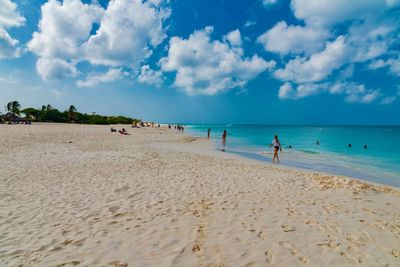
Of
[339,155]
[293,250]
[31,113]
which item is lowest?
[293,250]

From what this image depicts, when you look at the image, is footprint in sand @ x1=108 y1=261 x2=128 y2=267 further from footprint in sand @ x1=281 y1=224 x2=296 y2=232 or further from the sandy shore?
footprint in sand @ x1=281 y1=224 x2=296 y2=232

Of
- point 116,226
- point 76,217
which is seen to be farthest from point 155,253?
point 76,217

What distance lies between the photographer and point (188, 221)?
5402 mm

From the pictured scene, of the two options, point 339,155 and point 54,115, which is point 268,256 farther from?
point 54,115

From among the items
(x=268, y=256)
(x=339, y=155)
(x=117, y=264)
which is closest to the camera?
(x=117, y=264)

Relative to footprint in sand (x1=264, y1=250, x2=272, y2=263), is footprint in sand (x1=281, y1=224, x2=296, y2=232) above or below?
above

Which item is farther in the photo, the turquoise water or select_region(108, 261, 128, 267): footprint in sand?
the turquoise water

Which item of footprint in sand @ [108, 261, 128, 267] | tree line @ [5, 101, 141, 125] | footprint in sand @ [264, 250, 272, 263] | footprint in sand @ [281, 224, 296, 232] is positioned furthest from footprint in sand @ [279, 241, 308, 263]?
tree line @ [5, 101, 141, 125]

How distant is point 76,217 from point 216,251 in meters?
3.43

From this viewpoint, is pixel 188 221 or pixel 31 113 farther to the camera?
pixel 31 113

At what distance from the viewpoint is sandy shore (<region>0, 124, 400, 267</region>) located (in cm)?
401

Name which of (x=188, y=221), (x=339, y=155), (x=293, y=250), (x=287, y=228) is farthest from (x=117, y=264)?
(x=339, y=155)

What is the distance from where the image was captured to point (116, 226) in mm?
5035

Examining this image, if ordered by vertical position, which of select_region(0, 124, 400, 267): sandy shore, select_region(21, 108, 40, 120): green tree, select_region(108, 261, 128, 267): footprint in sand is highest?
select_region(21, 108, 40, 120): green tree
